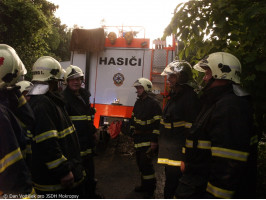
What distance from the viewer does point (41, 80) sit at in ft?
7.47

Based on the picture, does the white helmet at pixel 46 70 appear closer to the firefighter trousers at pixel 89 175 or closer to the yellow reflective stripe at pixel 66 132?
the yellow reflective stripe at pixel 66 132

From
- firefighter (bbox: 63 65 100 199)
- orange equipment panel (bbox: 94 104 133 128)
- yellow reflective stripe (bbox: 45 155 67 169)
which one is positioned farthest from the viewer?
orange equipment panel (bbox: 94 104 133 128)

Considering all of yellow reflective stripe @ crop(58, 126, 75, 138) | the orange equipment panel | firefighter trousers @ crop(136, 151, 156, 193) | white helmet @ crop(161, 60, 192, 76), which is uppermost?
white helmet @ crop(161, 60, 192, 76)

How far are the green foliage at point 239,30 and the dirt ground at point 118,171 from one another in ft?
8.74

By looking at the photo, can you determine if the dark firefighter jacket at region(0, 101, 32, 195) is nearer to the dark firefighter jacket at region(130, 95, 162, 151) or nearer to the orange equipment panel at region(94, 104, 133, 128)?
the dark firefighter jacket at region(130, 95, 162, 151)

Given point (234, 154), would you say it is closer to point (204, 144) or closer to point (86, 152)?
point (204, 144)

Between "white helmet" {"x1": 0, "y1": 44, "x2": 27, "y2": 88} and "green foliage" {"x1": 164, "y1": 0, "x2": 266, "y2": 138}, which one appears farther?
"green foliage" {"x1": 164, "y1": 0, "x2": 266, "y2": 138}

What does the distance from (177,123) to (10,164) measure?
7.13 ft

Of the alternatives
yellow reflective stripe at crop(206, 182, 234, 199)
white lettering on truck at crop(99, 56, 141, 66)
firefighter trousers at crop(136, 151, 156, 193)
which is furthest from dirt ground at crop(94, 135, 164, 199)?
yellow reflective stripe at crop(206, 182, 234, 199)

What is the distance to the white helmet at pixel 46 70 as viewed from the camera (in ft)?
7.52

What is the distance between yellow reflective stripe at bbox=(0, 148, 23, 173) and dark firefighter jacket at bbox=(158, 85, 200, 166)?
6.79 ft

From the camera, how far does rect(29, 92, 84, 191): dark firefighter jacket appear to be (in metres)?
1.98

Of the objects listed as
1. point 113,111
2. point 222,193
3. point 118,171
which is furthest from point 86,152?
point 113,111

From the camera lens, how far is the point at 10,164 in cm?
129
